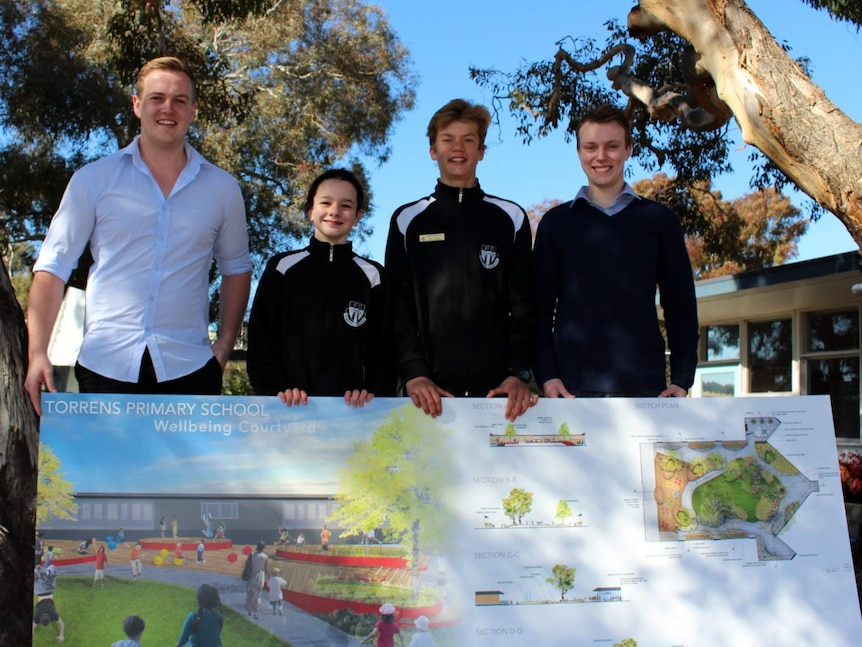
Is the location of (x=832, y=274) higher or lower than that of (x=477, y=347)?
higher

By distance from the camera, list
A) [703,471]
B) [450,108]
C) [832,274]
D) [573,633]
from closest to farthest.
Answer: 1. [573,633]
2. [703,471]
3. [450,108]
4. [832,274]

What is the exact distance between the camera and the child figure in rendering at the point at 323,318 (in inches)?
148

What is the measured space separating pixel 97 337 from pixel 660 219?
2.50 meters

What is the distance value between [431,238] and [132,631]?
204 cm

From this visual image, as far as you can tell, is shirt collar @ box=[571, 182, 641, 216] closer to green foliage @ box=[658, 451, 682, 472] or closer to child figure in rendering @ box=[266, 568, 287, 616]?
green foliage @ box=[658, 451, 682, 472]

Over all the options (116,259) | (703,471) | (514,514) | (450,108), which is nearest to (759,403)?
(703,471)

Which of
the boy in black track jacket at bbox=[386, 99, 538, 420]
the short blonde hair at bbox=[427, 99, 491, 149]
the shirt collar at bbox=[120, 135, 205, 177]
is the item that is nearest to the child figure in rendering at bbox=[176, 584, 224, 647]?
the boy in black track jacket at bbox=[386, 99, 538, 420]

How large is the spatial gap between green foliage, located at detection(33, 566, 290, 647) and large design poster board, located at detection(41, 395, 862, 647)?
22cm

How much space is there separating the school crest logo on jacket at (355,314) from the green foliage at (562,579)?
1.34 metres

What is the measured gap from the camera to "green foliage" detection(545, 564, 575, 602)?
346 cm

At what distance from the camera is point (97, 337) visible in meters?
3.48

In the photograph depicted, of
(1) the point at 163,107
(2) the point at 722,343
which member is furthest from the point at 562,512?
(2) the point at 722,343

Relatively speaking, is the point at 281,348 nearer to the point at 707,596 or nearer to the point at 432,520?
the point at 432,520

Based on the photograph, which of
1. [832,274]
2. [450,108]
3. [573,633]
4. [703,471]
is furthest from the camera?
[832,274]
